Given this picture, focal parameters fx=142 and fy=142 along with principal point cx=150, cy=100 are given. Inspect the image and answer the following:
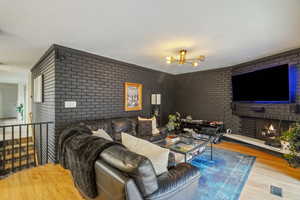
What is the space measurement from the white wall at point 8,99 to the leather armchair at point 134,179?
10.9 m

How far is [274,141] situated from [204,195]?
2785mm

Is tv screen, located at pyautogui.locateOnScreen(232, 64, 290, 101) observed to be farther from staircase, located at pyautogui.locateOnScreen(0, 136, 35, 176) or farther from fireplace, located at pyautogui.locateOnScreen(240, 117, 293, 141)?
staircase, located at pyautogui.locateOnScreen(0, 136, 35, 176)

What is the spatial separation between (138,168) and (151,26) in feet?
6.35

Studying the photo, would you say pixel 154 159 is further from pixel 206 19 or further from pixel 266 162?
pixel 266 162

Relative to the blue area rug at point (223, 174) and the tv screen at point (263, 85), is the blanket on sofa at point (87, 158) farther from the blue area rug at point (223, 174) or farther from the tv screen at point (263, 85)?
the tv screen at point (263, 85)

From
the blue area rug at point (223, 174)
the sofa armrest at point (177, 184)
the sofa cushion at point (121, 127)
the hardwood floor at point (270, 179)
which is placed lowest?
the hardwood floor at point (270, 179)

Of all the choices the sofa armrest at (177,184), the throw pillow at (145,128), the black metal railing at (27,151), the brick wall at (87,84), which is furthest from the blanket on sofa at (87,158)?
the throw pillow at (145,128)

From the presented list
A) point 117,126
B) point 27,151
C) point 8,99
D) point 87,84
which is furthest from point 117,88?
point 8,99

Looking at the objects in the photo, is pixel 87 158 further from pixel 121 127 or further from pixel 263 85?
pixel 263 85

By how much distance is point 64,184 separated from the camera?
2230 mm

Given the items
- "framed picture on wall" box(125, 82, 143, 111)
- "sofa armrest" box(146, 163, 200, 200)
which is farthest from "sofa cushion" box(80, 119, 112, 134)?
"sofa armrest" box(146, 163, 200, 200)

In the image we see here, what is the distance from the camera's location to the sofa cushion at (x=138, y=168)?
112 cm

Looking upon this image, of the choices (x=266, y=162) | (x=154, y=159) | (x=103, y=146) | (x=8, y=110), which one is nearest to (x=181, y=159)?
(x=154, y=159)

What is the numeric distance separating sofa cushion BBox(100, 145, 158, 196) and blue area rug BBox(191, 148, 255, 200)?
0.78 meters
